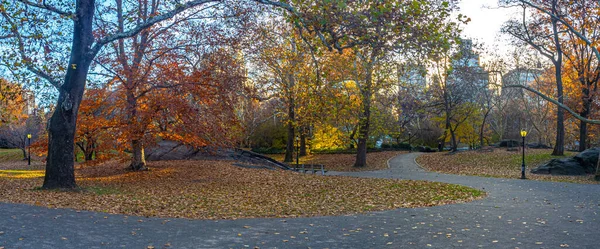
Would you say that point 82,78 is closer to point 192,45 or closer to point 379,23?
point 192,45

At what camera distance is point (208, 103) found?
56.5ft

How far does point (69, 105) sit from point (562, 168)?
74.7ft

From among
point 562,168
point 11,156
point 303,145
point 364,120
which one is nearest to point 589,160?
point 562,168

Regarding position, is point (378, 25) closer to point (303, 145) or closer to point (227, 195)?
point (227, 195)

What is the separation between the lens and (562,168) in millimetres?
23219

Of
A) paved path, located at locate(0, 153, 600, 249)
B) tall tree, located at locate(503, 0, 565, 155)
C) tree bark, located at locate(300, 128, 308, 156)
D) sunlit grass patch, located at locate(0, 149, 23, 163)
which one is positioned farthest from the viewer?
tree bark, located at locate(300, 128, 308, 156)

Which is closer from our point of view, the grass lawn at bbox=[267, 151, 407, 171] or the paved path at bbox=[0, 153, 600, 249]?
the paved path at bbox=[0, 153, 600, 249]

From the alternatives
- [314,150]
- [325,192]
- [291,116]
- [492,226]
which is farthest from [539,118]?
[492,226]

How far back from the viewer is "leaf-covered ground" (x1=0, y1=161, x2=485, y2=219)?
10.3m

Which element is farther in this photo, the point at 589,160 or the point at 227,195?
the point at 589,160

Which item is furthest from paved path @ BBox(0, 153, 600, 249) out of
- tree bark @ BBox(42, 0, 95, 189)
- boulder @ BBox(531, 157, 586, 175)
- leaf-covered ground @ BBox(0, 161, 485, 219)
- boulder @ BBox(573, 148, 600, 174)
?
boulder @ BBox(573, 148, 600, 174)

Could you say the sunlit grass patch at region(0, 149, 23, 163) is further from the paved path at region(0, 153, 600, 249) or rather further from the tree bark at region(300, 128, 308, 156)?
the paved path at region(0, 153, 600, 249)

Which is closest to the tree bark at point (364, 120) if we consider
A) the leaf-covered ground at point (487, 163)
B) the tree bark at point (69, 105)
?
the leaf-covered ground at point (487, 163)

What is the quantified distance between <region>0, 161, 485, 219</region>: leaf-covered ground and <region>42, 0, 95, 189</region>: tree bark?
650mm
